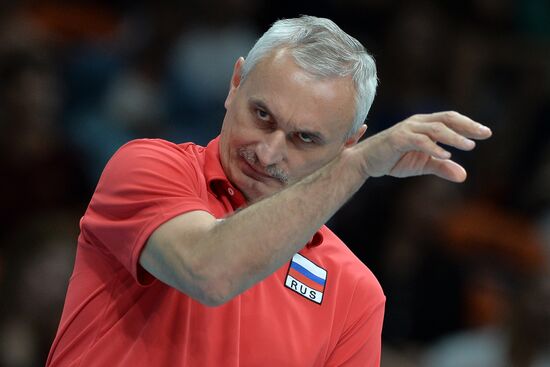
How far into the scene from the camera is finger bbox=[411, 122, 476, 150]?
238 cm

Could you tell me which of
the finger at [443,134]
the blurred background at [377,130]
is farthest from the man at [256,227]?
the blurred background at [377,130]

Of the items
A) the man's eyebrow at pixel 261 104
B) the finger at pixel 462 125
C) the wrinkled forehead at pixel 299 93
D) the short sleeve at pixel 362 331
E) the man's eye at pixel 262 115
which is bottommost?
the short sleeve at pixel 362 331

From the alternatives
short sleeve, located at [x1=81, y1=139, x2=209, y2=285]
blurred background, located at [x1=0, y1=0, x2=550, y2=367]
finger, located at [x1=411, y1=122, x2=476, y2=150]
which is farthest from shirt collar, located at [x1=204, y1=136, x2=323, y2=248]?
Answer: blurred background, located at [x1=0, y1=0, x2=550, y2=367]

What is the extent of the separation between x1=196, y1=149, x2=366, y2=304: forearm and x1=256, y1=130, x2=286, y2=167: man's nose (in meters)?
0.55

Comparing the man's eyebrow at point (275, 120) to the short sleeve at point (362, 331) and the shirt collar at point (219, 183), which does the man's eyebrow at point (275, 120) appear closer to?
the shirt collar at point (219, 183)

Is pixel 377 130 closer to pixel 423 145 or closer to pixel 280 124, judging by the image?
pixel 280 124

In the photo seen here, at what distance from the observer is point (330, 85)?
3.09m

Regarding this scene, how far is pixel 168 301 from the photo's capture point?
287cm

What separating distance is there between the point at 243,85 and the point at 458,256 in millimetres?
4115

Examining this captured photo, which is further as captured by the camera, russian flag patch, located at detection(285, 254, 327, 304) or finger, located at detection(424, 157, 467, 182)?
russian flag patch, located at detection(285, 254, 327, 304)

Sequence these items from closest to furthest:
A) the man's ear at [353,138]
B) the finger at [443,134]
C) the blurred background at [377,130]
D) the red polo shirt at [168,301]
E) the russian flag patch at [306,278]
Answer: the finger at [443,134]
the red polo shirt at [168,301]
the russian flag patch at [306,278]
the man's ear at [353,138]
the blurred background at [377,130]

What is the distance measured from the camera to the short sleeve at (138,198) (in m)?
2.62

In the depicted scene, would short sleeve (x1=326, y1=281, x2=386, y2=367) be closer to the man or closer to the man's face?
the man

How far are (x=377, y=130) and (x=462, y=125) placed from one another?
16.7 feet
